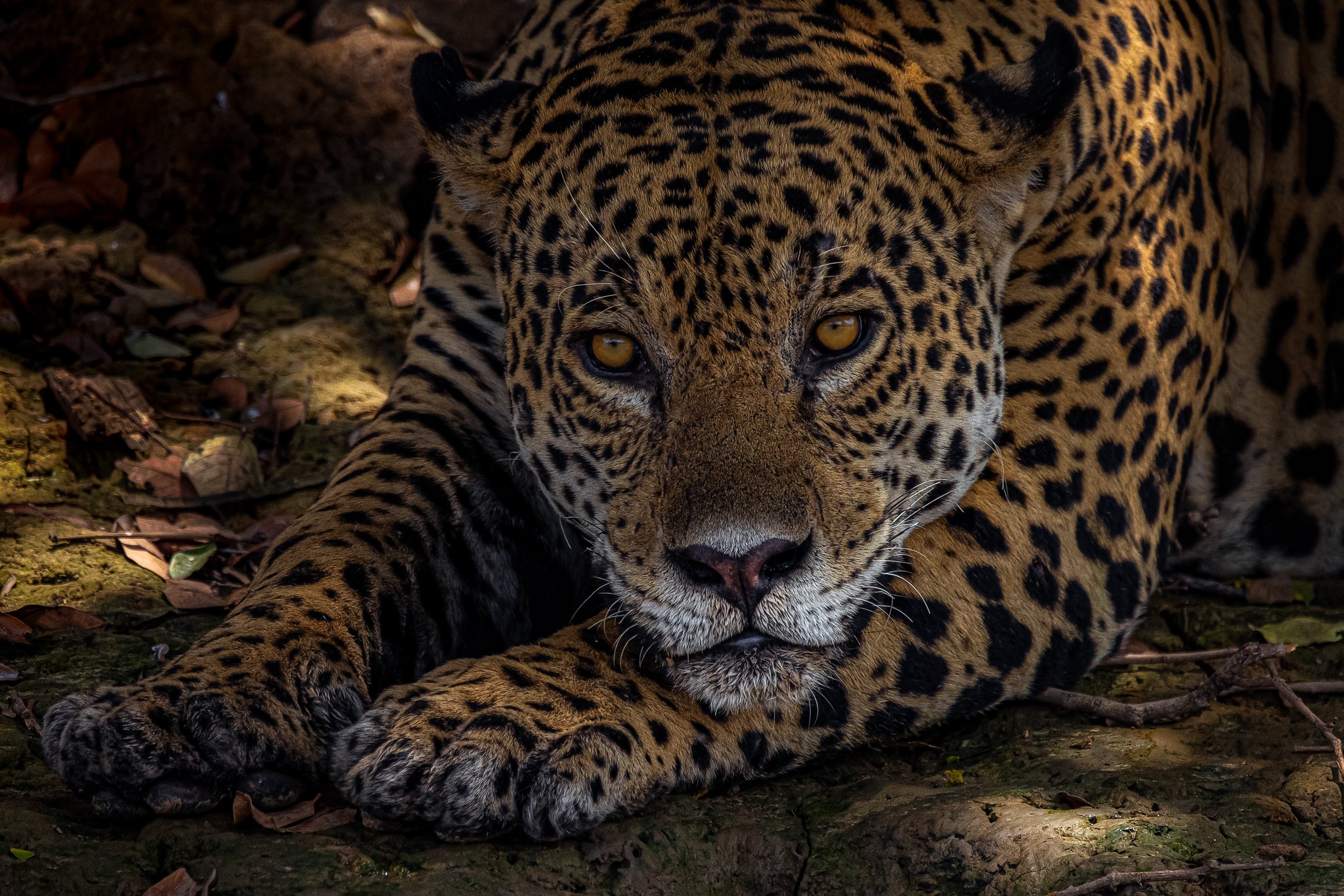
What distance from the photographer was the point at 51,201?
761cm

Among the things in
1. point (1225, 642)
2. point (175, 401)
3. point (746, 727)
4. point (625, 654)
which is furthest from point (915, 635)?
point (175, 401)

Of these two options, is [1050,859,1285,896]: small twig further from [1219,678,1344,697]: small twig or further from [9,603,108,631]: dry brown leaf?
[9,603,108,631]: dry brown leaf

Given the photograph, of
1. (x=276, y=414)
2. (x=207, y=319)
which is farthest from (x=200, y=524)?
(x=207, y=319)

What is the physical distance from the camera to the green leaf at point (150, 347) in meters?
6.95

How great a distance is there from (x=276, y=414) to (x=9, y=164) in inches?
97.2

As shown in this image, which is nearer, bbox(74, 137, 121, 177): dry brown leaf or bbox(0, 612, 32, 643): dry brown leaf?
bbox(0, 612, 32, 643): dry brown leaf

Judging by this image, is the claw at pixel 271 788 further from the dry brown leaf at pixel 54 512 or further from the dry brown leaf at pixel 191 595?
the dry brown leaf at pixel 54 512

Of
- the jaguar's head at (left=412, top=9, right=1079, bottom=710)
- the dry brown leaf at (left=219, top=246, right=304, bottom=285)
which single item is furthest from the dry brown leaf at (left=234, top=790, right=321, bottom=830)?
the dry brown leaf at (left=219, top=246, right=304, bottom=285)

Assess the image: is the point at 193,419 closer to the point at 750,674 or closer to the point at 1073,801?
the point at 750,674

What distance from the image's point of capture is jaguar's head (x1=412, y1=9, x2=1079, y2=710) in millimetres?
4051

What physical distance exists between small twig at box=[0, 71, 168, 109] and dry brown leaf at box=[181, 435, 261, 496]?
2622 mm

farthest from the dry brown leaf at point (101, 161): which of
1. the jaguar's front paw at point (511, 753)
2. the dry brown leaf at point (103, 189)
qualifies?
the jaguar's front paw at point (511, 753)

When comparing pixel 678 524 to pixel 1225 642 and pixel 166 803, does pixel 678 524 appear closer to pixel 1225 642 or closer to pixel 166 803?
pixel 166 803

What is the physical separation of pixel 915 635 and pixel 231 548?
2979 mm
